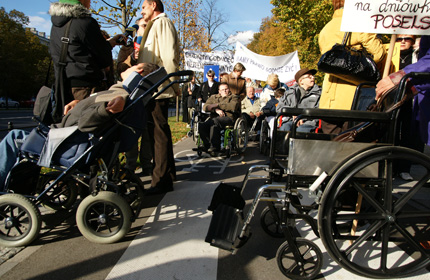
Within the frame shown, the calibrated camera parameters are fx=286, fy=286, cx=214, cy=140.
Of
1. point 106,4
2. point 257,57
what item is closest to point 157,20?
point 106,4

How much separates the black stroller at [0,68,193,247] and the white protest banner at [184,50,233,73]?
9.28 m

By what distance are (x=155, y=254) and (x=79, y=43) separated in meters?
2.21

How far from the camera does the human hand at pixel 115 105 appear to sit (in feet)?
7.79

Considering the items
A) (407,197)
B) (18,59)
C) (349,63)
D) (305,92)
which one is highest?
(18,59)

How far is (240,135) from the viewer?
6.79 m

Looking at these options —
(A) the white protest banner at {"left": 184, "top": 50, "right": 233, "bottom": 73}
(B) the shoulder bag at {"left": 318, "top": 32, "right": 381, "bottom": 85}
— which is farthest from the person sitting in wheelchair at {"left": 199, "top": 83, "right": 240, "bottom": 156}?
(A) the white protest banner at {"left": 184, "top": 50, "right": 233, "bottom": 73}

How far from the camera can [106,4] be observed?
8.95m

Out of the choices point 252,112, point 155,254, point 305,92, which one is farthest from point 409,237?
point 252,112

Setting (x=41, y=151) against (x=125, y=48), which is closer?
(x=41, y=151)

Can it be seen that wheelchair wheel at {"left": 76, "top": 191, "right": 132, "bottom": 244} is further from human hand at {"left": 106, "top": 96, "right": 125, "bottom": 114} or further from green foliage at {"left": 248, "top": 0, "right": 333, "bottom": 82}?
green foliage at {"left": 248, "top": 0, "right": 333, "bottom": 82}

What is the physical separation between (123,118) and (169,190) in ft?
5.29

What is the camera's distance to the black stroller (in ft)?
7.93

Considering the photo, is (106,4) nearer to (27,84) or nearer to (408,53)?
(408,53)

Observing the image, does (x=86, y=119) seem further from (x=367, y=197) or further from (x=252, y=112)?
(x=252, y=112)
